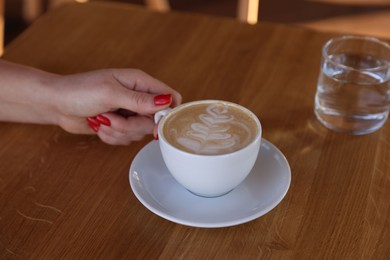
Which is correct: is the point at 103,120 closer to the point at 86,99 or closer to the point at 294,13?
the point at 86,99

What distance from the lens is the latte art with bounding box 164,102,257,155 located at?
693 millimetres

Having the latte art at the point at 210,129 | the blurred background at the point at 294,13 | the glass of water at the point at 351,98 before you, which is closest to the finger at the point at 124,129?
the latte art at the point at 210,129

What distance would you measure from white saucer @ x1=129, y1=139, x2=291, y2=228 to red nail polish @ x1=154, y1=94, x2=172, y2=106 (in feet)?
0.20

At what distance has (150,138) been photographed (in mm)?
857

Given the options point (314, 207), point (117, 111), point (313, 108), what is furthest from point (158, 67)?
A: point (314, 207)

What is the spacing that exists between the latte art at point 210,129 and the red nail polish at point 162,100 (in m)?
0.04

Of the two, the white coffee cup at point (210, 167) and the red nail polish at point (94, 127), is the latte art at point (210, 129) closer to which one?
the white coffee cup at point (210, 167)

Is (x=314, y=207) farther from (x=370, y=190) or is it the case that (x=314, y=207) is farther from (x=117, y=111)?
(x=117, y=111)

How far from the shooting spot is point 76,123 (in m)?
0.86

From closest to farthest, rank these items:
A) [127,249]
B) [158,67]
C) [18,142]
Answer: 1. [127,249]
2. [18,142]
3. [158,67]

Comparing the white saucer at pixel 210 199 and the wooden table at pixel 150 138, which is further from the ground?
the white saucer at pixel 210 199

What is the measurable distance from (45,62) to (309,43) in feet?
1.61

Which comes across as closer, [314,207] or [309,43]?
[314,207]

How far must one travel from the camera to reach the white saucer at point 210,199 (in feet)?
2.23
